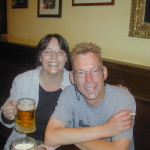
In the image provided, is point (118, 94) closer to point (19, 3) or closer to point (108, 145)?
point (108, 145)

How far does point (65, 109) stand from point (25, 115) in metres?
0.27

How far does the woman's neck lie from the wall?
2.29ft

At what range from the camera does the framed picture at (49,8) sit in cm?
285

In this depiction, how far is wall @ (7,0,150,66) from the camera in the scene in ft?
→ 6.95

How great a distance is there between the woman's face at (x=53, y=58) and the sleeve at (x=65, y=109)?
31cm

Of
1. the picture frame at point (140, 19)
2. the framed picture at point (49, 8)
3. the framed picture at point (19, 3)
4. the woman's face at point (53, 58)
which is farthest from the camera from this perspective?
the framed picture at point (19, 3)

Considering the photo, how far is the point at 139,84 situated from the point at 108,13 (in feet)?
2.68

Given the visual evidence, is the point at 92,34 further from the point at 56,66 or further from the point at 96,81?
the point at 96,81

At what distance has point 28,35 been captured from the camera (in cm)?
344

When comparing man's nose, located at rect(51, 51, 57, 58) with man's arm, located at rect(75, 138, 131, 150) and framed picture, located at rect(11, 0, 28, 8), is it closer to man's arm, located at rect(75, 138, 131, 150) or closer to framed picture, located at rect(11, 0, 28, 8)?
man's arm, located at rect(75, 138, 131, 150)

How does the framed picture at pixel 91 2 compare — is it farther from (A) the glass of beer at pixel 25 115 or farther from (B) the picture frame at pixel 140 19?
(A) the glass of beer at pixel 25 115

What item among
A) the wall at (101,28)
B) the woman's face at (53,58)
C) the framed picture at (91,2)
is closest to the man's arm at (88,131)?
the woman's face at (53,58)

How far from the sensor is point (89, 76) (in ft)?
4.59

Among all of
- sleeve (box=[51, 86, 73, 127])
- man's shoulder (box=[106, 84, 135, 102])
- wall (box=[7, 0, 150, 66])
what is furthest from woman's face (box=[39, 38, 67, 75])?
wall (box=[7, 0, 150, 66])
